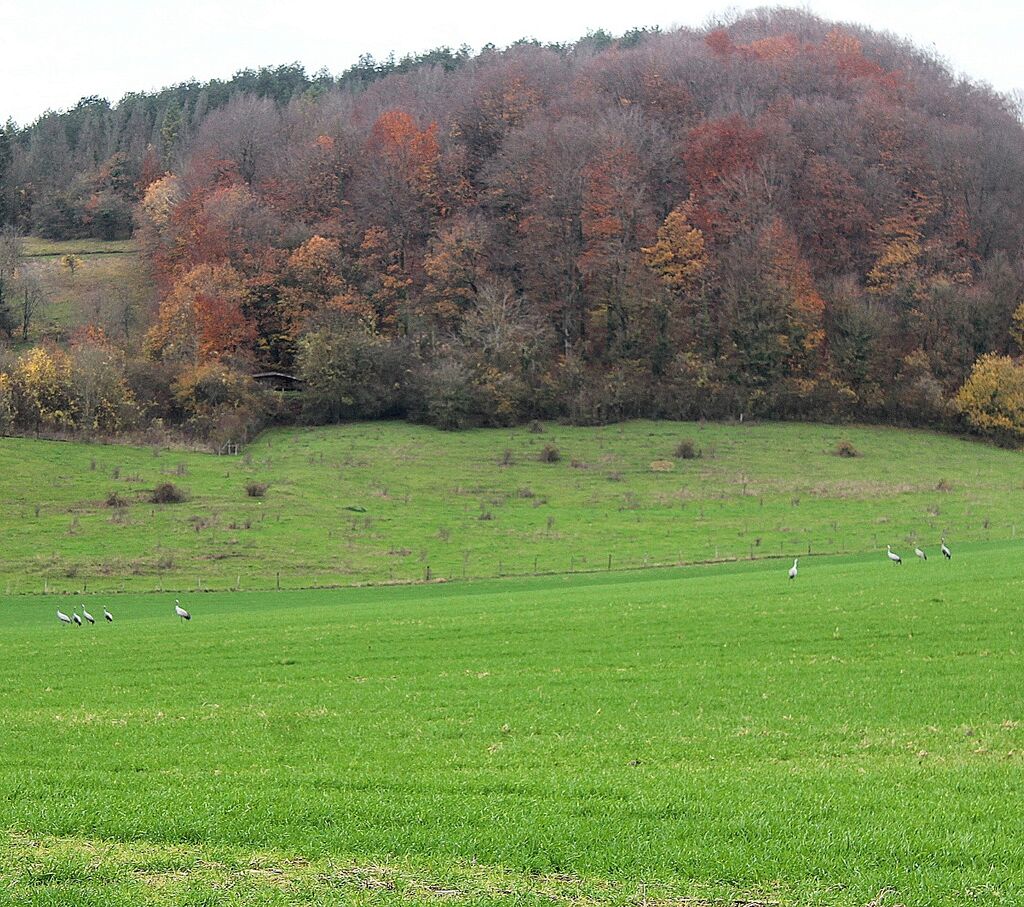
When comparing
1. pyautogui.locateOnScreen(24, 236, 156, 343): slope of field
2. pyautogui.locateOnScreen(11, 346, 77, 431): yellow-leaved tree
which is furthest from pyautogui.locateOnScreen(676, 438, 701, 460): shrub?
pyautogui.locateOnScreen(24, 236, 156, 343): slope of field

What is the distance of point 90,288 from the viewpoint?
102 m

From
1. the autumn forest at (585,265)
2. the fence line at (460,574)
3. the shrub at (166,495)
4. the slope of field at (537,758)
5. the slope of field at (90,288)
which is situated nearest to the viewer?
the slope of field at (537,758)

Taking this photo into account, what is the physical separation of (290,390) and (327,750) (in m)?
72.1

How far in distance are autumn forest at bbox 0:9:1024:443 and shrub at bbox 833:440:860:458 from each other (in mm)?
11037

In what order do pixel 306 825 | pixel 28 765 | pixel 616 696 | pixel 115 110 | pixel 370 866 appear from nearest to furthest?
pixel 370 866 < pixel 306 825 < pixel 28 765 < pixel 616 696 < pixel 115 110

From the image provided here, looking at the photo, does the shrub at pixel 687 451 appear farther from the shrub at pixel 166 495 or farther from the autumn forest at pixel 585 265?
the shrub at pixel 166 495

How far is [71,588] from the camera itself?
4009cm

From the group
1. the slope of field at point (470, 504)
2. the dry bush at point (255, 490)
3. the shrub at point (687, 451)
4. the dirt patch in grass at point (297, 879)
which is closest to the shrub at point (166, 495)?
the slope of field at point (470, 504)

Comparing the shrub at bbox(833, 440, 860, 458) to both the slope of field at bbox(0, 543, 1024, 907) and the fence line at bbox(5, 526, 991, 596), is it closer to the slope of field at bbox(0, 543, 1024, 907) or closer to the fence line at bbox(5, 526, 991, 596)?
the fence line at bbox(5, 526, 991, 596)

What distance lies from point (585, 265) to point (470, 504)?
3745 cm

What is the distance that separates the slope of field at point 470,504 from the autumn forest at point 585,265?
19.2 feet

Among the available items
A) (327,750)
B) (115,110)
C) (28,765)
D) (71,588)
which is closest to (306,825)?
(327,750)

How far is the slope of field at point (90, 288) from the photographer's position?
306 feet

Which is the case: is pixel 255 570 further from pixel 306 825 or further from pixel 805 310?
pixel 805 310
